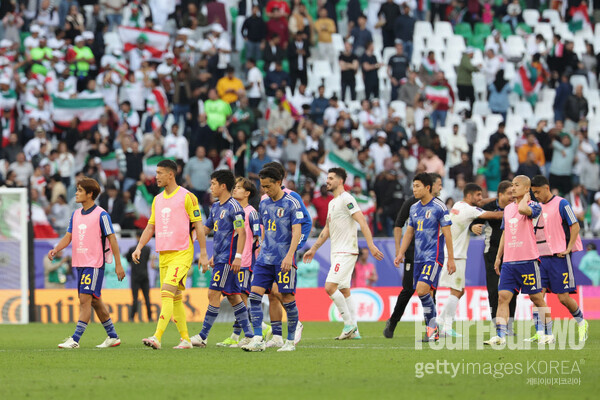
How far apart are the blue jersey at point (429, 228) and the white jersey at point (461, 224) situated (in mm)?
1736

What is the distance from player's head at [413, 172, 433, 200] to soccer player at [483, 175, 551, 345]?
3.93 feet

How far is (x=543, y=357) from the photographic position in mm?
12375

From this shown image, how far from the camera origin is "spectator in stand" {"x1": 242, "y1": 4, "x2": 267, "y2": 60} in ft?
101

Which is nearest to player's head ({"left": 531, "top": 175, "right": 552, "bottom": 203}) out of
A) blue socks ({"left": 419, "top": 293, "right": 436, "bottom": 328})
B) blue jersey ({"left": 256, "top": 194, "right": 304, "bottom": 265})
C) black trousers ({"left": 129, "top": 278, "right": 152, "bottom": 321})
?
blue socks ({"left": 419, "top": 293, "right": 436, "bottom": 328})

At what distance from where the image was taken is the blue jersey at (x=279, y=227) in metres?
13.4

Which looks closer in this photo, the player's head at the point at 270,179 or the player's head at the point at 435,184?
the player's head at the point at 270,179

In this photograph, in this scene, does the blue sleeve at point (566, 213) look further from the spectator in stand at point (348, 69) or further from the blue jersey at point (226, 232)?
the spectator in stand at point (348, 69)

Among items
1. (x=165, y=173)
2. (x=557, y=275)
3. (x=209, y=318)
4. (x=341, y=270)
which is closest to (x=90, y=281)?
(x=209, y=318)

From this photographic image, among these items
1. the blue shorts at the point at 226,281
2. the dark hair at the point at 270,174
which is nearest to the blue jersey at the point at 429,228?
the dark hair at the point at 270,174

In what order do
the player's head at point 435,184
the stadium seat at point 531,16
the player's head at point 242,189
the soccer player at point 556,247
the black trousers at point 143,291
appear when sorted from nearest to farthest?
the player's head at point 242,189 < the soccer player at point 556,247 < the player's head at point 435,184 < the black trousers at point 143,291 < the stadium seat at point 531,16

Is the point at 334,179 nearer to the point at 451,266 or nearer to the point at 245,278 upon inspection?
the point at 245,278

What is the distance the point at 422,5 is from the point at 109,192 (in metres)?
15.7

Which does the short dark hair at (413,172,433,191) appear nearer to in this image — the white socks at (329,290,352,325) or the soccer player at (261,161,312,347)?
the soccer player at (261,161,312,347)

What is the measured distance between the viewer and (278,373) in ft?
35.5
